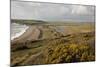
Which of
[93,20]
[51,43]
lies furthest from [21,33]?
[93,20]

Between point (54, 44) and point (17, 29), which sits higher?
point (17, 29)

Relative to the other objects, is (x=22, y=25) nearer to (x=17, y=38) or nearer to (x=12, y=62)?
(x=17, y=38)

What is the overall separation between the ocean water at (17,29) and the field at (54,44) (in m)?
0.05

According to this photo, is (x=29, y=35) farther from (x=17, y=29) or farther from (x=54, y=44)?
(x=54, y=44)

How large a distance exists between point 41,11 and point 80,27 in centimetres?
60

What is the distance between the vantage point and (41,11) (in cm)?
243

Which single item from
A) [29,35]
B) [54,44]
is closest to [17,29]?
[29,35]

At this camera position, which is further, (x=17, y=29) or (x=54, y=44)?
(x=54, y=44)

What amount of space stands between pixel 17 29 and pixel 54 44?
0.53 metres

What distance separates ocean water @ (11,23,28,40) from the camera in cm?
230

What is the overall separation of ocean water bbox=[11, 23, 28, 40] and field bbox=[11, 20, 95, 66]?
0.05 metres

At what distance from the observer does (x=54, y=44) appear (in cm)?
249

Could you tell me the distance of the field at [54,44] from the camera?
235cm

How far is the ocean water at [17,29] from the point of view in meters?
2.30
